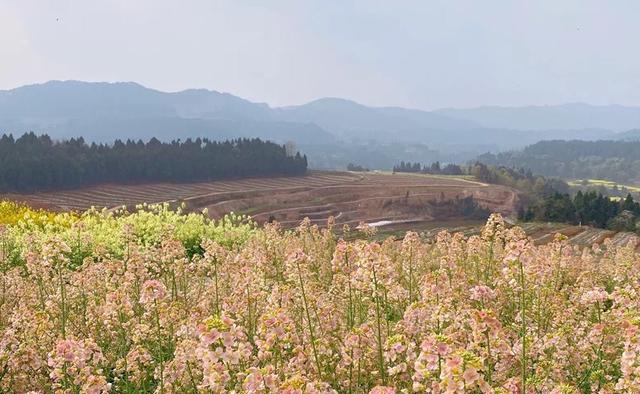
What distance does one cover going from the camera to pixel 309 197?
411 feet

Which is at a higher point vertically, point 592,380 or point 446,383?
point 446,383

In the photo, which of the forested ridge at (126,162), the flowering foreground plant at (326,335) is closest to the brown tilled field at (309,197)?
the forested ridge at (126,162)

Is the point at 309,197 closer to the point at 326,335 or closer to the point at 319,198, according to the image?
the point at 319,198

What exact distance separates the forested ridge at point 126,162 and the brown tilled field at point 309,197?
340cm

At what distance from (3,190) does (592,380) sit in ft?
344

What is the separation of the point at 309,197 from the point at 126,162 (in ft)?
126

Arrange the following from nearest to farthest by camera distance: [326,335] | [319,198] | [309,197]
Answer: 1. [326,335]
2. [309,197]
3. [319,198]

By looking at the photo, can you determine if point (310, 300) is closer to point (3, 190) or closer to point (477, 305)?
point (477, 305)

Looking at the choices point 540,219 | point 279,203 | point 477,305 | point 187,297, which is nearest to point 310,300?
point 477,305

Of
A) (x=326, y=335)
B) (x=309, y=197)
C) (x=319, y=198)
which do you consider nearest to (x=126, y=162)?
(x=309, y=197)

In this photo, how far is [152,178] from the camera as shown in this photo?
415ft

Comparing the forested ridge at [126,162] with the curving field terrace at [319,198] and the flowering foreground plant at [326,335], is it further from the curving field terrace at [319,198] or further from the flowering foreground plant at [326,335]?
the flowering foreground plant at [326,335]

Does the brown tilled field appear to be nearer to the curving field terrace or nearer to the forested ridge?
the curving field terrace

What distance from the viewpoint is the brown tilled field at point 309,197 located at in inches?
4107
